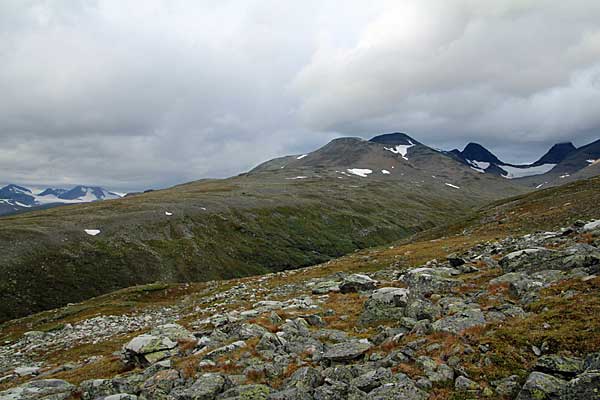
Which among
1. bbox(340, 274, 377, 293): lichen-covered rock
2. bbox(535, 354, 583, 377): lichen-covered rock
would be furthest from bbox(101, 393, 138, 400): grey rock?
bbox(340, 274, 377, 293): lichen-covered rock

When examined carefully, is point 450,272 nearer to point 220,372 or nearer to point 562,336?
point 562,336

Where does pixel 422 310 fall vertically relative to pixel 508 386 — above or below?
above

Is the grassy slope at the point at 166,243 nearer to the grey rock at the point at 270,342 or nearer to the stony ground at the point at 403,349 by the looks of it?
the stony ground at the point at 403,349

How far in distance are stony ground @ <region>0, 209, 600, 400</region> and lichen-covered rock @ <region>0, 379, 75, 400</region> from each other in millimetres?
81

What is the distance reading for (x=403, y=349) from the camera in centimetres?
1402

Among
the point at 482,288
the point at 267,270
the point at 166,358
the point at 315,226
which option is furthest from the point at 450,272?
the point at 315,226

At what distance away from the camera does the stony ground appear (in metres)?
11.5

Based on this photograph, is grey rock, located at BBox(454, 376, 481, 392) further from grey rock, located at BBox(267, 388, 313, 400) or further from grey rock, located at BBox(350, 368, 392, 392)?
grey rock, located at BBox(267, 388, 313, 400)

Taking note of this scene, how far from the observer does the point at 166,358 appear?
19391 millimetres

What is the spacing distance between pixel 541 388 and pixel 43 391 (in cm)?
2068

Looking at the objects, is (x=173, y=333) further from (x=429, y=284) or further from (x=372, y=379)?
(x=429, y=284)

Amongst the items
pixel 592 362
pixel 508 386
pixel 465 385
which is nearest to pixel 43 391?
pixel 465 385

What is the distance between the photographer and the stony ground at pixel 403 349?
454 inches

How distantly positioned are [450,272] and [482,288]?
6.39 metres
